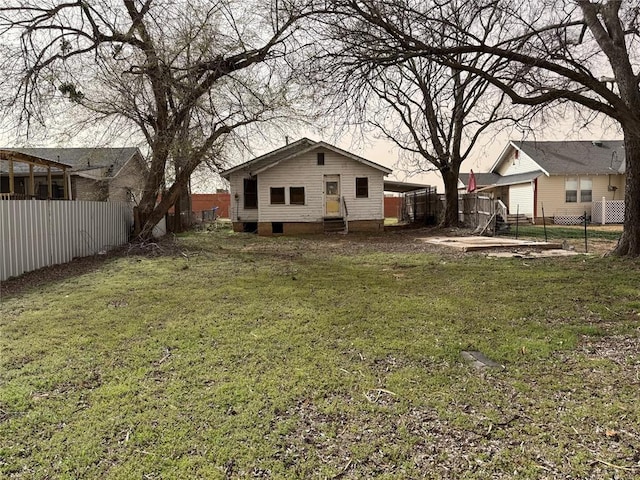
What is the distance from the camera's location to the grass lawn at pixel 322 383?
2.37 m

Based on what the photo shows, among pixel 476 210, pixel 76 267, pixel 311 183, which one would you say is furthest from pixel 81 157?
pixel 476 210

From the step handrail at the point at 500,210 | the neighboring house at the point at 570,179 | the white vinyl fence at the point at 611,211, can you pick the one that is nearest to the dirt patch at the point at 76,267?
the step handrail at the point at 500,210

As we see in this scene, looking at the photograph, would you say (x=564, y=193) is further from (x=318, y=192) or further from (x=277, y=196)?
(x=277, y=196)

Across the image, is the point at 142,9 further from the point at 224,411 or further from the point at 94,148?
the point at 224,411

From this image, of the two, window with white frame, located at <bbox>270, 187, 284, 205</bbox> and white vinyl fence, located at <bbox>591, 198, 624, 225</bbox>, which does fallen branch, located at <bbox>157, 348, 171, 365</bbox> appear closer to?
window with white frame, located at <bbox>270, 187, 284, 205</bbox>

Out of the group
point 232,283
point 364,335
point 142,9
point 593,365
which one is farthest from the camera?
point 142,9

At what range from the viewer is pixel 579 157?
24719 mm

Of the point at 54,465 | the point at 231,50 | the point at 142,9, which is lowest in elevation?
the point at 54,465

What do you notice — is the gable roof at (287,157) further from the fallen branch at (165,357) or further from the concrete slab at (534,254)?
the fallen branch at (165,357)

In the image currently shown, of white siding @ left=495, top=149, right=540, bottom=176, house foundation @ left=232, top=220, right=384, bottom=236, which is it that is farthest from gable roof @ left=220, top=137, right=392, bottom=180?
white siding @ left=495, top=149, right=540, bottom=176

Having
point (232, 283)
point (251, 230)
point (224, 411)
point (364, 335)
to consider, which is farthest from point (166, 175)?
point (224, 411)

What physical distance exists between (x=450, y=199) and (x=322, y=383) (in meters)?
17.8

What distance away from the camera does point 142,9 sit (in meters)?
10.8

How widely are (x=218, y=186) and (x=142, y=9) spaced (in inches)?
385
